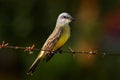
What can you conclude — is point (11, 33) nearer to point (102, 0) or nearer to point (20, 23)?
point (20, 23)

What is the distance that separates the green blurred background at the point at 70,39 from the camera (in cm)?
1484

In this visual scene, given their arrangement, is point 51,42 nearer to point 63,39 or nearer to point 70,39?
point 63,39

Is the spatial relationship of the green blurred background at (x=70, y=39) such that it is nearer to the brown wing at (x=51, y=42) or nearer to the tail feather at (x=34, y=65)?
the brown wing at (x=51, y=42)

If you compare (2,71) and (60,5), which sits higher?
(60,5)

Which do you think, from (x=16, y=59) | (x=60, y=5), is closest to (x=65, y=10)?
(x=60, y=5)

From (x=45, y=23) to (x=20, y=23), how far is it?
0.50 m

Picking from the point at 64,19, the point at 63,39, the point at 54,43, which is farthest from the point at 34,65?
the point at 64,19

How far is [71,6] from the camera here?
1532 centimetres

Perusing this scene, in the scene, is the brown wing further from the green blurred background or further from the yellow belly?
the green blurred background

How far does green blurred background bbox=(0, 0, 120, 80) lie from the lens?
1484 cm

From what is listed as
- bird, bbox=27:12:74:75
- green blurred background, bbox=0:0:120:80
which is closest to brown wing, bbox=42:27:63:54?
bird, bbox=27:12:74:75

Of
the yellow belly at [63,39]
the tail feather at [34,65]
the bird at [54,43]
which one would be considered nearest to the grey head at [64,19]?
the bird at [54,43]

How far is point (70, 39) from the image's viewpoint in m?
14.9

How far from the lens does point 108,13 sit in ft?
50.5
